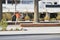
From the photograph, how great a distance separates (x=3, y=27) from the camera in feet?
69.7

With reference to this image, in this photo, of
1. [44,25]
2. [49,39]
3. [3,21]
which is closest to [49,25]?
[44,25]

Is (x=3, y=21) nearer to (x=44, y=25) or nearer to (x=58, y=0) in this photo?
(x=44, y=25)

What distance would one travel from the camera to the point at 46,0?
57719 millimetres

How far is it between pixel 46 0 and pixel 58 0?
9.98 ft

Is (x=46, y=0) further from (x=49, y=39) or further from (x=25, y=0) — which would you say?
(x=49, y=39)

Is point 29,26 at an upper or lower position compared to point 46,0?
lower

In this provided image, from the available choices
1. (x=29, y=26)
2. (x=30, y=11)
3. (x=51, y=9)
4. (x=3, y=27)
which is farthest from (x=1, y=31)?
(x=51, y=9)

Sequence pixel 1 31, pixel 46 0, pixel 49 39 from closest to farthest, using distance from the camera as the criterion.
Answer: pixel 49 39
pixel 1 31
pixel 46 0

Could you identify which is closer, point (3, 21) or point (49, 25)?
point (3, 21)

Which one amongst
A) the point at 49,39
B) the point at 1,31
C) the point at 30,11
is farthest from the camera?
the point at 30,11

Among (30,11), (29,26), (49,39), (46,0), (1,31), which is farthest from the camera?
(46,0)

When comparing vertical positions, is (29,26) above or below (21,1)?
below

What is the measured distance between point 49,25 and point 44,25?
58 centimetres

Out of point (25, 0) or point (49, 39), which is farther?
point (25, 0)
